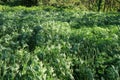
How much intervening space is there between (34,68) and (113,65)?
1.70m

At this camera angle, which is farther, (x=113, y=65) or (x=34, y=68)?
(x=113, y=65)

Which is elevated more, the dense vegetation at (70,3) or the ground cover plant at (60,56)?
the ground cover plant at (60,56)

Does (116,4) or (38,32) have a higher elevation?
(38,32)

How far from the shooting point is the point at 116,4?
49.0 metres

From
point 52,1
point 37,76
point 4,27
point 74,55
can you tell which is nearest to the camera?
→ point 37,76

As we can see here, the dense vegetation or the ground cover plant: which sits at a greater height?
the ground cover plant

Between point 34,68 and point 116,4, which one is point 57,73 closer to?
point 34,68

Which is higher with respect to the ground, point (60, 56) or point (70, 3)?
point (60, 56)

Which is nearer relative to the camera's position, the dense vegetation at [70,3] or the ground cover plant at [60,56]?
the ground cover plant at [60,56]

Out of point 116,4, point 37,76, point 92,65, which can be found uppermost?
point 37,76

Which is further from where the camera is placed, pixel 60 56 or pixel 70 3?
pixel 70 3

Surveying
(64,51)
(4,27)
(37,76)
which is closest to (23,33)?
(4,27)

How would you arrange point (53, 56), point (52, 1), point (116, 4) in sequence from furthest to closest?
point (116, 4)
point (52, 1)
point (53, 56)

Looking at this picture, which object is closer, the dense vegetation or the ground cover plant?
the ground cover plant
